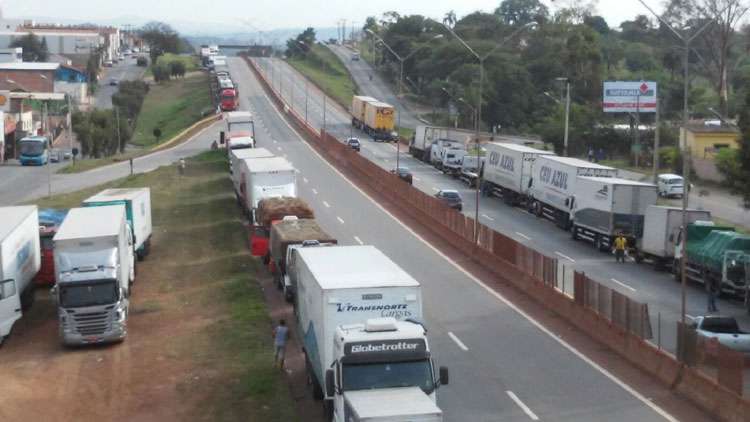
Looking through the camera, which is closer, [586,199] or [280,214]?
[280,214]

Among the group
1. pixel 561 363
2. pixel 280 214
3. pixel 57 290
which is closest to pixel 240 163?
pixel 280 214

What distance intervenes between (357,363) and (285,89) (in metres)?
134

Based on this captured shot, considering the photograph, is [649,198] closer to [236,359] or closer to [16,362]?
[236,359]

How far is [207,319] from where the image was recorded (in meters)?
35.0

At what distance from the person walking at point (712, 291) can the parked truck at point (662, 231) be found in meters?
3.69

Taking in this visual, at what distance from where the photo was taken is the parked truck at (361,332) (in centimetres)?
1984

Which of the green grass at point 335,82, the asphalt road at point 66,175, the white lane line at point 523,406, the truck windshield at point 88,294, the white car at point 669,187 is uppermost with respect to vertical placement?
the green grass at point 335,82

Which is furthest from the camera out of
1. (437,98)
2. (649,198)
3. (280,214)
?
(437,98)

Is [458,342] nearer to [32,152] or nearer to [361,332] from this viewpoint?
[361,332]

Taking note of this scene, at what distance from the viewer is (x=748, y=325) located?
35.2 meters

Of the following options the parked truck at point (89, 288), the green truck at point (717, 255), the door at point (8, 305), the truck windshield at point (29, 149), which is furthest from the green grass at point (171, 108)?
the parked truck at point (89, 288)

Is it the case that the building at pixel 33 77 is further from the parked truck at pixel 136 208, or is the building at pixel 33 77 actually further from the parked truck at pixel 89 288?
the parked truck at pixel 89 288

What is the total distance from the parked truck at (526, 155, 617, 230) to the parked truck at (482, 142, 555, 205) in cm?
108

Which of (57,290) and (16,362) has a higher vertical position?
(57,290)
